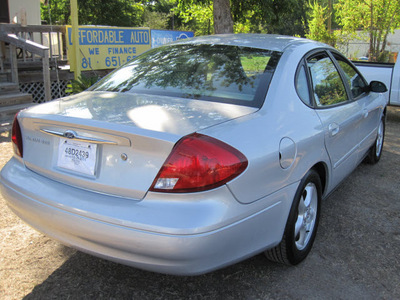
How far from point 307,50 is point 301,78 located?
0.36 meters

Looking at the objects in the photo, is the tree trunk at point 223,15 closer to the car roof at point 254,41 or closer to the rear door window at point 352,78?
the rear door window at point 352,78

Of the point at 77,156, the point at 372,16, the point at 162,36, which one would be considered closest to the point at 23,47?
the point at 162,36

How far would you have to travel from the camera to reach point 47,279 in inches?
110

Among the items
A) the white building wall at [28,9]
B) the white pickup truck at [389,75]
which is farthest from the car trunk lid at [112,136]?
the white building wall at [28,9]

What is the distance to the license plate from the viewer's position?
2.35 meters

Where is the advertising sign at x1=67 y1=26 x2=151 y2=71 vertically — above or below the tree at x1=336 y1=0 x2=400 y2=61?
below

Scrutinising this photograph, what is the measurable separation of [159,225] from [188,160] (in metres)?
0.36

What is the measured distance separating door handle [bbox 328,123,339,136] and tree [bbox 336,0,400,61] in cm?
1310

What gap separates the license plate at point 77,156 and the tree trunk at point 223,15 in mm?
6971

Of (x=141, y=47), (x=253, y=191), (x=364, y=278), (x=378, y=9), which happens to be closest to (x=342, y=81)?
(x=364, y=278)

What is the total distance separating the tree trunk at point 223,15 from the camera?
8766 mm

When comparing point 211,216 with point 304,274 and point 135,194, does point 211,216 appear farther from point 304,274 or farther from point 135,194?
point 304,274

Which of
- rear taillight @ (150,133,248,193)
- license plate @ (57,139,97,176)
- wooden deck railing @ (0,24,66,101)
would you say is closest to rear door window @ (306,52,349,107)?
rear taillight @ (150,133,248,193)

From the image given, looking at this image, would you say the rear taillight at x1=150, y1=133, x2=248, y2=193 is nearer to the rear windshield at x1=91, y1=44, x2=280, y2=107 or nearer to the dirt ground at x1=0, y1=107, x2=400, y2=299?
the rear windshield at x1=91, y1=44, x2=280, y2=107
